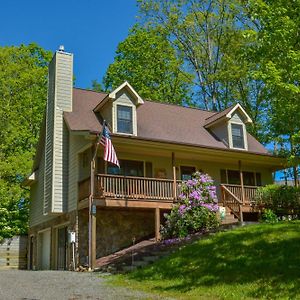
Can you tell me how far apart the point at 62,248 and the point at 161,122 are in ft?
26.5

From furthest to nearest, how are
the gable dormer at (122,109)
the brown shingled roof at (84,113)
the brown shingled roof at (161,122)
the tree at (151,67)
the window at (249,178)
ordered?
the tree at (151,67) < the window at (249,178) < the brown shingled roof at (161,122) < the gable dormer at (122,109) < the brown shingled roof at (84,113)

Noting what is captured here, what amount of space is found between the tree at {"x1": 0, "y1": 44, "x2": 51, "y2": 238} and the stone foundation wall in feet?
36.3

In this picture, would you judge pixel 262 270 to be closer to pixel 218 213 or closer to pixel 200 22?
pixel 218 213

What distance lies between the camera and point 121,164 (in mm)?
22344

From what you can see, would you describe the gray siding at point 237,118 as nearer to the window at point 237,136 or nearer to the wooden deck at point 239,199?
the window at point 237,136

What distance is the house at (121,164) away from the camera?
2042 centimetres

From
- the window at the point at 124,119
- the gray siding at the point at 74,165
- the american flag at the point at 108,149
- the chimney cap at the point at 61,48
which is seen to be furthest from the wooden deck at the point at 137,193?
the chimney cap at the point at 61,48

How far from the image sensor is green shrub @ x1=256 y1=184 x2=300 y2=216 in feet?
73.9

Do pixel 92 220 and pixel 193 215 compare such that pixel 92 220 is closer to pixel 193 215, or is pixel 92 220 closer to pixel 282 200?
pixel 193 215

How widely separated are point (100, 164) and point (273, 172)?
35.0 feet

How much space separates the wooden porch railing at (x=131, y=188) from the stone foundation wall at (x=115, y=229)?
133 centimetres

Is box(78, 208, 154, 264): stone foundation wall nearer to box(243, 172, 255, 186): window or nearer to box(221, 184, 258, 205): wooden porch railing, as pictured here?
box(221, 184, 258, 205): wooden porch railing

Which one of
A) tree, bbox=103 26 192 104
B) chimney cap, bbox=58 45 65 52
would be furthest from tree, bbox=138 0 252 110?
chimney cap, bbox=58 45 65 52

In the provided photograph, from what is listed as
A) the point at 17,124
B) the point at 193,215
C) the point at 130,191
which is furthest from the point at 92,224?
the point at 17,124
